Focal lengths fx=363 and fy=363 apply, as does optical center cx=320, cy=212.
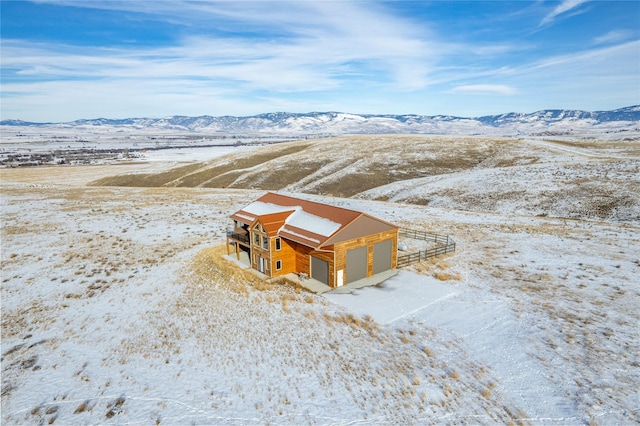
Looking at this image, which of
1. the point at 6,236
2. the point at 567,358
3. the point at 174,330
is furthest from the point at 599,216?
the point at 6,236

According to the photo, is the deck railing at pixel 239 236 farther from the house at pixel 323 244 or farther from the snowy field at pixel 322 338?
the snowy field at pixel 322 338

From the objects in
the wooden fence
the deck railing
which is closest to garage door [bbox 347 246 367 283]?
the wooden fence

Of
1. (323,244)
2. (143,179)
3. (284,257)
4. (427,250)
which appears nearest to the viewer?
(323,244)

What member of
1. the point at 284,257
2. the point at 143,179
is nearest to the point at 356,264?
the point at 284,257

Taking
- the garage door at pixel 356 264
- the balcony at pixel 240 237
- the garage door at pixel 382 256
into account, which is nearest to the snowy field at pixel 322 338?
the garage door at pixel 382 256

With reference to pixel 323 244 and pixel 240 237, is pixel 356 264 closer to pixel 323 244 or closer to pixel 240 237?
pixel 323 244

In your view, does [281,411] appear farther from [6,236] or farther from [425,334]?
[6,236]
